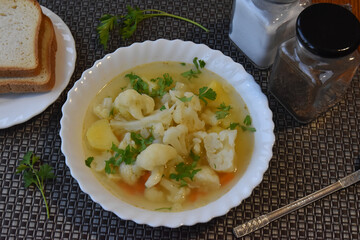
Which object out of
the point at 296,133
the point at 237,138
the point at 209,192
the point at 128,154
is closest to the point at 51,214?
the point at 128,154

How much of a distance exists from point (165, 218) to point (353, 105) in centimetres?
112

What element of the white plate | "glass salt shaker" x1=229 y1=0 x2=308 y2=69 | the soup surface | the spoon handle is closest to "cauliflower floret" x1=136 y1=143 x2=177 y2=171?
the soup surface

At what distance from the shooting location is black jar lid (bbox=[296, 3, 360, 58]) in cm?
156

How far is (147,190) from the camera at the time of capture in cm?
168

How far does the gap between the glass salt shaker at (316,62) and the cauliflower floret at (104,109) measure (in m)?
0.78

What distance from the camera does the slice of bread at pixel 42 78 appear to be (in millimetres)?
1984

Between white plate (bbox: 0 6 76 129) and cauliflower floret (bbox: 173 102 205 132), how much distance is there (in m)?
0.64

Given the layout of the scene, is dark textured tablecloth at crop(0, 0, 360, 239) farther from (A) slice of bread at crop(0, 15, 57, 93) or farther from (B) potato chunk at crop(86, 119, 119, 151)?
(B) potato chunk at crop(86, 119, 119, 151)

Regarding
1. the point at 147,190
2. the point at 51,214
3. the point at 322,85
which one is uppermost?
the point at 322,85

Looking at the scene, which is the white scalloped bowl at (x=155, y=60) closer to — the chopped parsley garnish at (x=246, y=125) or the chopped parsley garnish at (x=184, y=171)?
the chopped parsley garnish at (x=246, y=125)

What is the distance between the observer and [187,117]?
1.74 metres

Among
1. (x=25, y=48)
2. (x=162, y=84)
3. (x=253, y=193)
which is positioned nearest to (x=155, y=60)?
(x=162, y=84)

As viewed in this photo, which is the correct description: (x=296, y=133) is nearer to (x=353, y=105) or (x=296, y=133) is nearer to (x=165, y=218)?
(x=353, y=105)

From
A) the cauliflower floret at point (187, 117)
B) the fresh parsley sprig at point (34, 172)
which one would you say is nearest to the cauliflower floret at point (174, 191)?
the cauliflower floret at point (187, 117)
